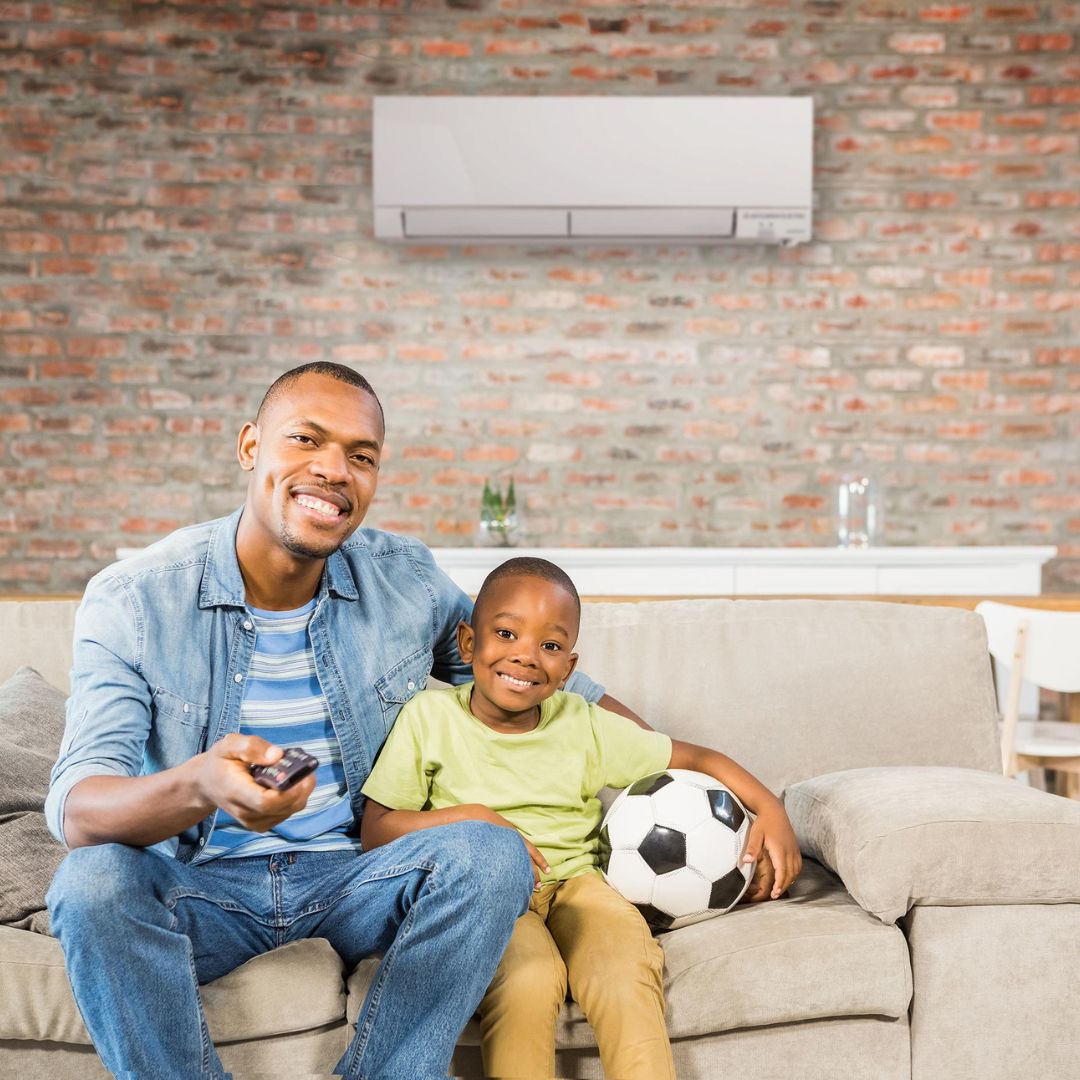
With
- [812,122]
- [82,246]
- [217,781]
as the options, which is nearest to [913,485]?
[812,122]

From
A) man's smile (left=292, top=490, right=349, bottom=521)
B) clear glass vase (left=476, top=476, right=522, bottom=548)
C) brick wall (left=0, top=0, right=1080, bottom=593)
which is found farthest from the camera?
brick wall (left=0, top=0, right=1080, bottom=593)

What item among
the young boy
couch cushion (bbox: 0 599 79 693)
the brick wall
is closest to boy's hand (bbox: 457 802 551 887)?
the young boy

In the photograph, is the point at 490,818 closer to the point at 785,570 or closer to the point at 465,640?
the point at 465,640

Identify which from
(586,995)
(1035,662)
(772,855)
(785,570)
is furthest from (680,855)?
(785,570)

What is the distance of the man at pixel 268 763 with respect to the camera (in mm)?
1269

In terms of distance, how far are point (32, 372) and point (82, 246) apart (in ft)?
1.62

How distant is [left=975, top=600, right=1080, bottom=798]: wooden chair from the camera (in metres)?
2.89

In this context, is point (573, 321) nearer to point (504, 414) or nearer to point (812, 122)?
point (504, 414)

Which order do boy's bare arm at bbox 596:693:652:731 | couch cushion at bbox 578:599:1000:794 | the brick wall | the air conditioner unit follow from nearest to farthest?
boy's bare arm at bbox 596:693:652:731 → couch cushion at bbox 578:599:1000:794 → the air conditioner unit → the brick wall

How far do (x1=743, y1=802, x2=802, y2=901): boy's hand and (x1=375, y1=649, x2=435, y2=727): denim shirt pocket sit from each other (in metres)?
0.52

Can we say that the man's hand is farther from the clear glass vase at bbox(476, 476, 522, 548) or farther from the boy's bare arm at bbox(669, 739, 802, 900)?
the clear glass vase at bbox(476, 476, 522, 548)

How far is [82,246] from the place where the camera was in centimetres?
430

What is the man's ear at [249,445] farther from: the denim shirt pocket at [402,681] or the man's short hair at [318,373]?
the denim shirt pocket at [402,681]

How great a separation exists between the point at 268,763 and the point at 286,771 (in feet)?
0.10
